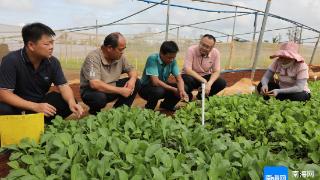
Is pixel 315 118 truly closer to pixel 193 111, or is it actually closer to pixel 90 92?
pixel 193 111

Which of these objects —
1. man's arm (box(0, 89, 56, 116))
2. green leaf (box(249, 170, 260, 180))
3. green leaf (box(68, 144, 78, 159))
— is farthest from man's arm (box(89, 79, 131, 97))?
green leaf (box(249, 170, 260, 180))

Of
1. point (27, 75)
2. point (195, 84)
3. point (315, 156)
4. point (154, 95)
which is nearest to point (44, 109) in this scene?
point (27, 75)

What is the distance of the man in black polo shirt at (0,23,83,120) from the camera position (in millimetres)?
3068

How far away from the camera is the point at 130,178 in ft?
5.98

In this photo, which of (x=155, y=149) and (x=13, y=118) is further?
(x=13, y=118)

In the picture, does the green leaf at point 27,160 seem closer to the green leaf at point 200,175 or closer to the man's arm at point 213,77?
the green leaf at point 200,175

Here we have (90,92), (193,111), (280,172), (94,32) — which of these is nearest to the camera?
(280,172)

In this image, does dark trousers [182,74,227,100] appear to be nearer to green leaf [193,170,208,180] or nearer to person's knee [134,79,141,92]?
person's knee [134,79,141,92]

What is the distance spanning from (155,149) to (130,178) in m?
0.37

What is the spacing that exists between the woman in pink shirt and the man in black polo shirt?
2506 millimetres

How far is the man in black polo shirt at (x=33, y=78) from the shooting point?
3068 mm

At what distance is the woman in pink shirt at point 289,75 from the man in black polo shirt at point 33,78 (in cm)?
251

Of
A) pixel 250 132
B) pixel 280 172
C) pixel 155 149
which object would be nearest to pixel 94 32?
pixel 250 132

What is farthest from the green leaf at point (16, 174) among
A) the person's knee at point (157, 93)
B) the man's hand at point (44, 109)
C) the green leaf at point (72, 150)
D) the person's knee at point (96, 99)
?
the person's knee at point (157, 93)
